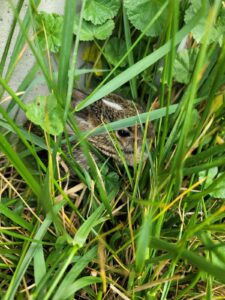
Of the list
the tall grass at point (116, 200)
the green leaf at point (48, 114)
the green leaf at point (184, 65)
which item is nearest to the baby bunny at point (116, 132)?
the tall grass at point (116, 200)

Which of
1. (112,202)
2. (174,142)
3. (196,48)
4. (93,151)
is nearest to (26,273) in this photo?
(112,202)

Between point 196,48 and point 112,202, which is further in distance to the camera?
point 196,48

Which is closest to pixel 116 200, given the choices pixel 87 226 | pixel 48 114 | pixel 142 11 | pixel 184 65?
pixel 87 226

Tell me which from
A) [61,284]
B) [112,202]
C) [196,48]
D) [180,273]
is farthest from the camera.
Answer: [196,48]

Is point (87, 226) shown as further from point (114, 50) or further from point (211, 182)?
point (114, 50)

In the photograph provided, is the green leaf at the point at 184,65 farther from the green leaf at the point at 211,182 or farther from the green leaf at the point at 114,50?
the green leaf at the point at 211,182

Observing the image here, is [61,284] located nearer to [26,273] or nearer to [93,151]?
[26,273]
